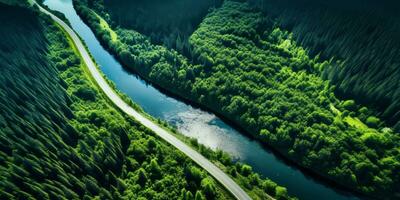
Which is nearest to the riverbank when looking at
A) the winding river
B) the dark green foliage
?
the dark green foliage

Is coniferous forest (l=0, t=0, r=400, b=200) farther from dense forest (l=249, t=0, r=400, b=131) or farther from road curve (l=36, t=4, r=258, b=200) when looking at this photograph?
road curve (l=36, t=4, r=258, b=200)

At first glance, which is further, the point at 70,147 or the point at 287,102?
the point at 287,102

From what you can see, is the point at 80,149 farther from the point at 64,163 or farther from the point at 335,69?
the point at 335,69

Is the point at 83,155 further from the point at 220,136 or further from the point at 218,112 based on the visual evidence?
the point at 218,112

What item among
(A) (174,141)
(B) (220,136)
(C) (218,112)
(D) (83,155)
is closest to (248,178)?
(B) (220,136)

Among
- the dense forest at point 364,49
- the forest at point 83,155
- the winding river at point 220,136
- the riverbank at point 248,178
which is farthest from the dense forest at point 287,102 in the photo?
the forest at point 83,155

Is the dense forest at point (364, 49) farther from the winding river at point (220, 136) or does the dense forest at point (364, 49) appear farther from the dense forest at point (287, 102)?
the winding river at point (220, 136)
